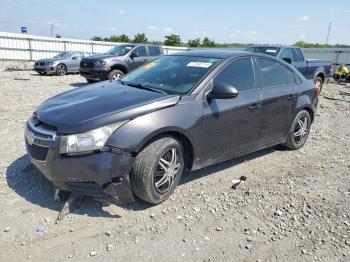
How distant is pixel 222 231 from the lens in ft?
10.8

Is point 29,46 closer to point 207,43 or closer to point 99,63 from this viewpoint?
point 99,63

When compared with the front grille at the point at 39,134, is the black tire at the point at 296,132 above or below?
below

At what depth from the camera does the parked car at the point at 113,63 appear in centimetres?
1241

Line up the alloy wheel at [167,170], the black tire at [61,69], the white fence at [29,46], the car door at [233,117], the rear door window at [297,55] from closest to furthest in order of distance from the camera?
the alloy wheel at [167,170] < the car door at [233,117] < the rear door window at [297,55] < the black tire at [61,69] < the white fence at [29,46]

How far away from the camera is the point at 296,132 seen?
5691mm

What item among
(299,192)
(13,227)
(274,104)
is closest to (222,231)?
(299,192)

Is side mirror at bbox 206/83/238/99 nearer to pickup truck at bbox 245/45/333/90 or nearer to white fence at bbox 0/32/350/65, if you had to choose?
pickup truck at bbox 245/45/333/90

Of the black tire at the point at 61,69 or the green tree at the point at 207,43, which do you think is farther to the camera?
the green tree at the point at 207,43

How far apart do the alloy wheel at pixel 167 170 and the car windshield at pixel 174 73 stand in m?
0.76

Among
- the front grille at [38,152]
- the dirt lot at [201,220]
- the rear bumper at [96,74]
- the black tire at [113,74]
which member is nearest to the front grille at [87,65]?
the rear bumper at [96,74]

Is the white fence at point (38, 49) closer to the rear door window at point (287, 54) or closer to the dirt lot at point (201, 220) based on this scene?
the rear door window at point (287, 54)

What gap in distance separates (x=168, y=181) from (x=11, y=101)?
23.3 ft

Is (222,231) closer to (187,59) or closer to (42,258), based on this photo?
(42,258)

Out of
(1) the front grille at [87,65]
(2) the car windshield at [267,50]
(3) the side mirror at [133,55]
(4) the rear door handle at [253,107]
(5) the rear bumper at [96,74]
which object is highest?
(2) the car windshield at [267,50]
